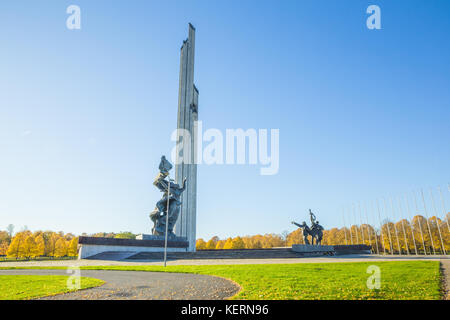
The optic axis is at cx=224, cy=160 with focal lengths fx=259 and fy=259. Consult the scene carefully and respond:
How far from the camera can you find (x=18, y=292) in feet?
21.1

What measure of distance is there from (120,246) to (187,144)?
2203cm

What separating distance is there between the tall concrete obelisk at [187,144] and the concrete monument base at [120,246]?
36.4 feet

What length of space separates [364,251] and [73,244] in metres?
47.1

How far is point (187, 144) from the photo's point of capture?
4272 cm

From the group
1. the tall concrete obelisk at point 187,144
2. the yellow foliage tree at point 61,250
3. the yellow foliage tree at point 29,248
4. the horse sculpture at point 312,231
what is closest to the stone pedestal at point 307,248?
the horse sculpture at point 312,231

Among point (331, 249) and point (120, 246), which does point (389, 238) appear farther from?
point (120, 246)

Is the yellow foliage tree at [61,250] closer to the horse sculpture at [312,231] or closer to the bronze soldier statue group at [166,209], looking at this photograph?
the bronze soldier statue group at [166,209]

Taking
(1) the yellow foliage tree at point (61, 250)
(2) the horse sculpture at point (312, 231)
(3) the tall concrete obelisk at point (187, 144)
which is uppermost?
(3) the tall concrete obelisk at point (187, 144)

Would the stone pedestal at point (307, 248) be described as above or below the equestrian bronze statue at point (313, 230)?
below

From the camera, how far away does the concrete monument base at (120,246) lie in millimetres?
21078

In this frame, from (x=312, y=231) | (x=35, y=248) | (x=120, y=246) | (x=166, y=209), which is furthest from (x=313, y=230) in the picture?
(x=35, y=248)
